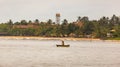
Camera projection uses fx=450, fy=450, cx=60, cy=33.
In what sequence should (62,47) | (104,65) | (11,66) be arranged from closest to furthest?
(11,66) < (104,65) < (62,47)

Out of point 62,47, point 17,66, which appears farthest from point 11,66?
point 62,47

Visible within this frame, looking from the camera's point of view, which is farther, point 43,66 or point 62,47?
point 62,47

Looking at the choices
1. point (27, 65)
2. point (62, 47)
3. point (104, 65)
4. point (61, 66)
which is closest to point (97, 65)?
point (104, 65)

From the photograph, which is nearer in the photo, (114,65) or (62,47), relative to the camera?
(114,65)

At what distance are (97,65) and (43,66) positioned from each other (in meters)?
9.87

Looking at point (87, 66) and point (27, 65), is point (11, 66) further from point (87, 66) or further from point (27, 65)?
point (87, 66)

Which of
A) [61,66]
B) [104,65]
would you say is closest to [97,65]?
[104,65]

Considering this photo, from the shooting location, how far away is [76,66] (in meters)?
75.1

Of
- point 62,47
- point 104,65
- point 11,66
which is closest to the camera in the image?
point 11,66

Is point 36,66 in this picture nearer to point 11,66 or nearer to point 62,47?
point 11,66

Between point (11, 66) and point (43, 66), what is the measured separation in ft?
17.0

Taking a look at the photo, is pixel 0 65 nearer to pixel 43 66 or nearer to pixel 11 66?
pixel 11 66

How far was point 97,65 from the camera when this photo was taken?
3031 inches

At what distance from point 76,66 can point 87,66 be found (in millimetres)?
1857
